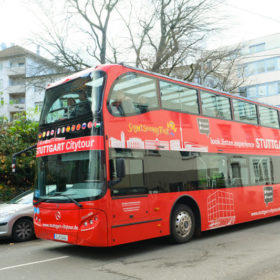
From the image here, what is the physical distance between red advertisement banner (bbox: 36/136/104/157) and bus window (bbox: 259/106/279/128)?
735 centimetres

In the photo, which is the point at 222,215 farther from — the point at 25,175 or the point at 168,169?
the point at 25,175

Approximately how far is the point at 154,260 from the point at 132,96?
3487 millimetres

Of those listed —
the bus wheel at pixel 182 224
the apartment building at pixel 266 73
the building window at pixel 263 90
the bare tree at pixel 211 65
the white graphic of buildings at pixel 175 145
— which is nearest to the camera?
the bus wheel at pixel 182 224

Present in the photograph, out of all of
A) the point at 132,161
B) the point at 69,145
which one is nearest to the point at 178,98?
the point at 132,161

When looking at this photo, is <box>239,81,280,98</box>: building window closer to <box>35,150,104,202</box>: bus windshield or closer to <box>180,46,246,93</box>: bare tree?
<box>180,46,246,93</box>: bare tree

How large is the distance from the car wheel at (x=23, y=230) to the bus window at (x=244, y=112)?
7025mm

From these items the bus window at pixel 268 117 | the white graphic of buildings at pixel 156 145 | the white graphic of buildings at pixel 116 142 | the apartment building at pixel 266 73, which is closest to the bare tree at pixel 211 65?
the bus window at pixel 268 117

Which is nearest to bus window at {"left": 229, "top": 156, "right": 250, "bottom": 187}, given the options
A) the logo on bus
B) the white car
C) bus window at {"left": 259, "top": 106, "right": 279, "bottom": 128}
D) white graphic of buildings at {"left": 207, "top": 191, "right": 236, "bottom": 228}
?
white graphic of buildings at {"left": 207, "top": 191, "right": 236, "bottom": 228}

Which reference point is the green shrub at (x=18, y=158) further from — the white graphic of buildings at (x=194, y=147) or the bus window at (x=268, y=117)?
the bus window at (x=268, y=117)

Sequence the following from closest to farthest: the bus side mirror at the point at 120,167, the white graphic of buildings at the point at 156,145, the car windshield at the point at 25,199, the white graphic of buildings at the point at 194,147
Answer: the bus side mirror at the point at 120,167 < the white graphic of buildings at the point at 156,145 < the white graphic of buildings at the point at 194,147 < the car windshield at the point at 25,199

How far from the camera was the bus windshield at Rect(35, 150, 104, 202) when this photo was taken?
22.5 ft

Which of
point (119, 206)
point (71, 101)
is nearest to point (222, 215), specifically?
point (119, 206)

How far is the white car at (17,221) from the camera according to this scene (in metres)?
9.70

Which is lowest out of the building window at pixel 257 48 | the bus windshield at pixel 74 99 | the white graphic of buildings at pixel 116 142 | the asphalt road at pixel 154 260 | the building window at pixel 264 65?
the asphalt road at pixel 154 260
